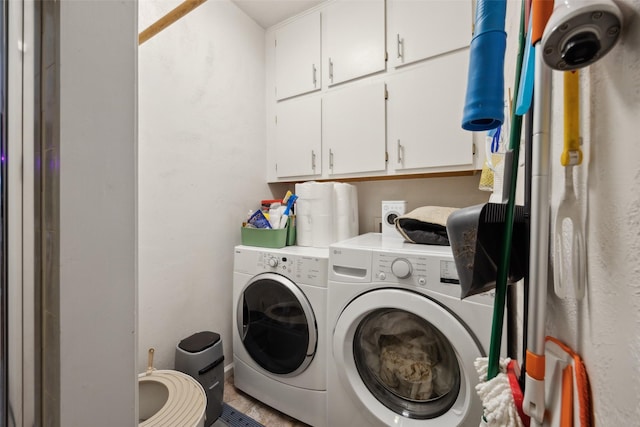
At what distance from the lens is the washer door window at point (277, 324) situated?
1.21m

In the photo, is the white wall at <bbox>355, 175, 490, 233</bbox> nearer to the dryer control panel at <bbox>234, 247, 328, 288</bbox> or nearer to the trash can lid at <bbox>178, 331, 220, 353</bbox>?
the dryer control panel at <bbox>234, 247, 328, 288</bbox>

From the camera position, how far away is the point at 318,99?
65.4 inches

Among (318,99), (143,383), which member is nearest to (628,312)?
(143,383)

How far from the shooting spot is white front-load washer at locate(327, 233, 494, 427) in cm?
83

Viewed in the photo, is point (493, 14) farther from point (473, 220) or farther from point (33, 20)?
point (33, 20)

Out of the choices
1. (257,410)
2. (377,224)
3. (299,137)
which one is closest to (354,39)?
(299,137)

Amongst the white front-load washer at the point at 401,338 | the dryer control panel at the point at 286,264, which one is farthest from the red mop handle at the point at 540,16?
the dryer control panel at the point at 286,264

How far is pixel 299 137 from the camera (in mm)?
1750

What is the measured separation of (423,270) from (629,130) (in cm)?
77

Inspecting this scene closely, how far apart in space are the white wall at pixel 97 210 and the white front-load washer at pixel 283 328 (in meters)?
0.82

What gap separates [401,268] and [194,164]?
126 cm

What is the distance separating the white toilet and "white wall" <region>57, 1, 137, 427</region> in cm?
49

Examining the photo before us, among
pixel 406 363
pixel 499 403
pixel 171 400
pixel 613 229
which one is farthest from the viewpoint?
pixel 406 363

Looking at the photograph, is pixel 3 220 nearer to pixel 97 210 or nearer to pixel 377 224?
pixel 97 210
